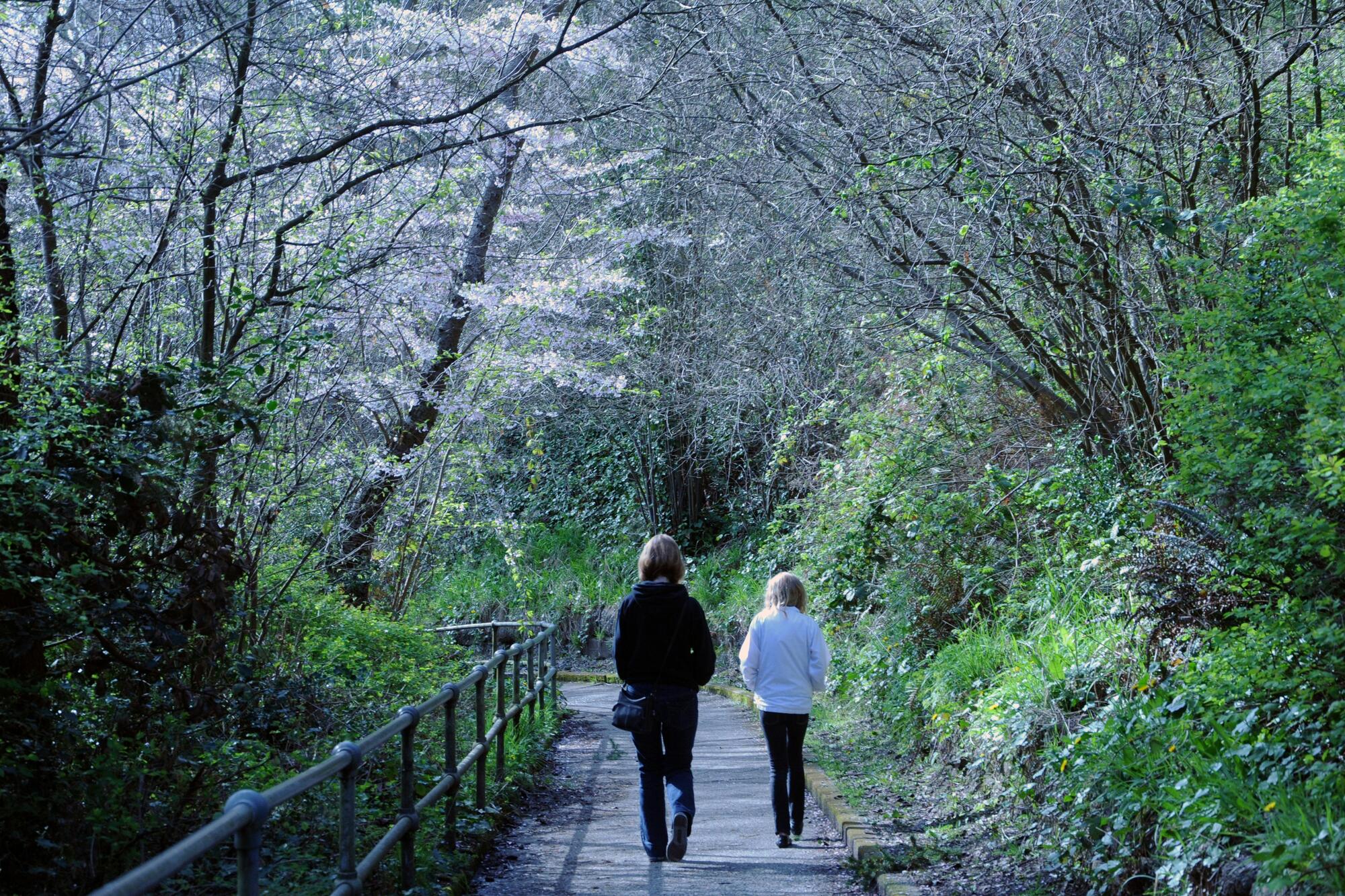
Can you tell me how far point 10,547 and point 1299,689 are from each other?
526 cm

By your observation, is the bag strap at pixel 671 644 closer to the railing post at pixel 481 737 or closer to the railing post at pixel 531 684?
the railing post at pixel 481 737

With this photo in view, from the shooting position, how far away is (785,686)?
7.22 m

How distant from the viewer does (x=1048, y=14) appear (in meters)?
7.92

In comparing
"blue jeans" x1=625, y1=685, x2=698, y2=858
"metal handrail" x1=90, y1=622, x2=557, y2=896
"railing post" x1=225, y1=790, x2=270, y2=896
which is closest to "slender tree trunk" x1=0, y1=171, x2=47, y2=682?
"metal handrail" x1=90, y1=622, x2=557, y2=896

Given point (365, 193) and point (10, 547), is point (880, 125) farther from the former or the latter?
point (10, 547)

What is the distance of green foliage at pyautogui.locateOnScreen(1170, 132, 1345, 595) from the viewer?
174 inches

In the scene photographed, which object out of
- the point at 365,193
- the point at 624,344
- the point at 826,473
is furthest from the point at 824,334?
the point at 365,193

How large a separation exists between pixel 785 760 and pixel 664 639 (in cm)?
125

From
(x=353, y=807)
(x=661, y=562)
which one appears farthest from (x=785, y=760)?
(x=353, y=807)

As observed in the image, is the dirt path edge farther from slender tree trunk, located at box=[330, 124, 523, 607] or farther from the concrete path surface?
slender tree trunk, located at box=[330, 124, 523, 607]

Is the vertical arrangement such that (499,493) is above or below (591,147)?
below

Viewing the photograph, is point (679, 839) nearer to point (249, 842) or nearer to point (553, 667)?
point (249, 842)

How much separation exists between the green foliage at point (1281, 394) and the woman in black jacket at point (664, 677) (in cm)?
274

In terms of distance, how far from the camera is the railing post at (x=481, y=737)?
7.21 metres
